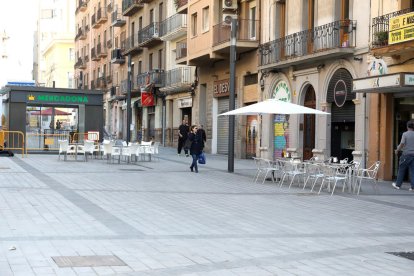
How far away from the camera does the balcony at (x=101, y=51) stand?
201 feet

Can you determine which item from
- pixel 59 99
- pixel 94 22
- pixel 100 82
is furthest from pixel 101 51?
pixel 59 99

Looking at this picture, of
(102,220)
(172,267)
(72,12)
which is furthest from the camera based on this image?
(72,12)

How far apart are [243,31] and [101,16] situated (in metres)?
34.1

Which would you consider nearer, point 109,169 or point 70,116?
point 109,169

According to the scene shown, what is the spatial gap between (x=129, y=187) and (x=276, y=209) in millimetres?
4699

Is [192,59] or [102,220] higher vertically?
[192,59]

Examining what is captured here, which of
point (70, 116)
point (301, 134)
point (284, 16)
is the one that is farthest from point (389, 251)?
point (70, 116)

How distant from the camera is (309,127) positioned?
2575 centimetres

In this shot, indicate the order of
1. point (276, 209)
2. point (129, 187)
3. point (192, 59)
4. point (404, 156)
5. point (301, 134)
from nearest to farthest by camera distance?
point (276, 209) → point (129, 187) → point (404, 156) → point (301, 134) → point (192, 59)

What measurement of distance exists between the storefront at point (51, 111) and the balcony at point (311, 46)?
27.9 feet

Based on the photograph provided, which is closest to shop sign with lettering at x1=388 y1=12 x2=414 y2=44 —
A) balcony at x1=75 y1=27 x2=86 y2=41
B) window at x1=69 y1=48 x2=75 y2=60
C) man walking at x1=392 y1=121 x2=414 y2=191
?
man walking at x1=392 y1=121 x2=414 y2=191

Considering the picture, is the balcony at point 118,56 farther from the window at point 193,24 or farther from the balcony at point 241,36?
the balcony at point 241,36

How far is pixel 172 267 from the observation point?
6.97 meters

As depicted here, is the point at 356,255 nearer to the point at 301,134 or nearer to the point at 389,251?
the point at 389,251
